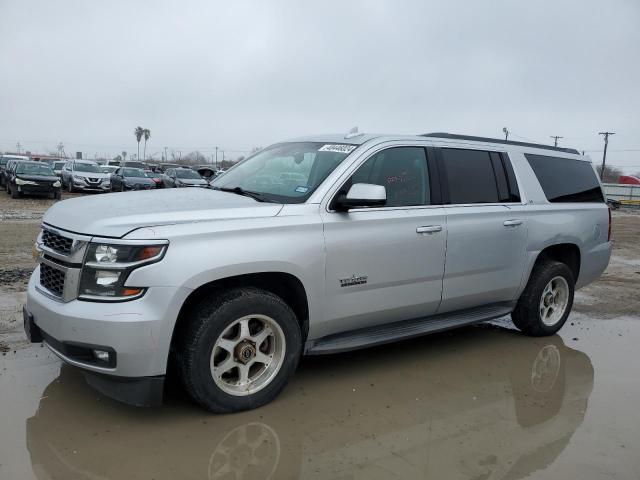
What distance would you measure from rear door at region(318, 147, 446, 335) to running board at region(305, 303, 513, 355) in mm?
70

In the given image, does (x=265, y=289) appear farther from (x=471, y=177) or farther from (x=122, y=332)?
(x=471, y=177)

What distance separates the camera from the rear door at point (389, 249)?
3.99m

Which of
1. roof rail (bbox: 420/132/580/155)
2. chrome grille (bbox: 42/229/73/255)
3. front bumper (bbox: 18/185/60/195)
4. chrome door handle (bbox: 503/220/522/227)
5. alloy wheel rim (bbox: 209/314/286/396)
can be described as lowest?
front bumper (bbox: 18/185/60/195)

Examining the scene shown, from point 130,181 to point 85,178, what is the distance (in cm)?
273

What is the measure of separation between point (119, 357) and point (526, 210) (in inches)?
154

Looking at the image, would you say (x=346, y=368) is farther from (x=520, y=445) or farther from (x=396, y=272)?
(x=520, y=445)

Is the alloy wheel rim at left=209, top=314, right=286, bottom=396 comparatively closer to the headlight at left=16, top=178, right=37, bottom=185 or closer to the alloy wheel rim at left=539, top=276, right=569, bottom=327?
the alloy wheel rim at left=539, top=276, right=569, bottom=327

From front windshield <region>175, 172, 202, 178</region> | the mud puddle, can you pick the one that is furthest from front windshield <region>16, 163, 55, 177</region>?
Result: the mud puddle

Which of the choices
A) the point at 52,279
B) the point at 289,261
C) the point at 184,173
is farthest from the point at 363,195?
the point at 184,173

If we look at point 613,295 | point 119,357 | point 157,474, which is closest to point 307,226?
point 119,357

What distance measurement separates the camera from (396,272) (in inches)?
169

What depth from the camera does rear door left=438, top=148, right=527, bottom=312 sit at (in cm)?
474

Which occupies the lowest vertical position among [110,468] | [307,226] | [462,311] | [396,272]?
[110,468]

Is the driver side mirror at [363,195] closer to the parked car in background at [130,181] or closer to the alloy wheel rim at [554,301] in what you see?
the alloy wheel rim at [554,301]
